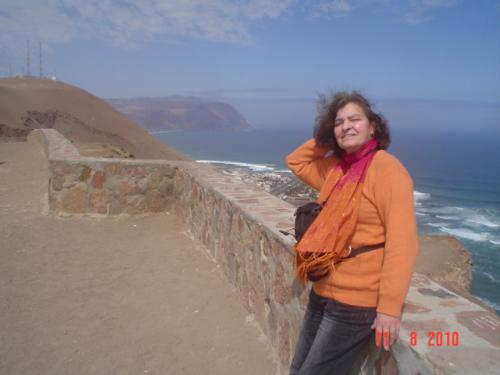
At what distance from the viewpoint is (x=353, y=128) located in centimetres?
175

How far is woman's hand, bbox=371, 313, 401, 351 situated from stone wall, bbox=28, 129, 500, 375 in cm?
4

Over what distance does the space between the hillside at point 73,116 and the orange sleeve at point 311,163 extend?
98.4 feet

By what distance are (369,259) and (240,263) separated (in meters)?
2.01

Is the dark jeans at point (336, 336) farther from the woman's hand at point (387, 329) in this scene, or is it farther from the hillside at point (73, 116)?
the hillside at point (73, 116)

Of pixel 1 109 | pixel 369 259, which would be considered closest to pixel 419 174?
pixel 1 109

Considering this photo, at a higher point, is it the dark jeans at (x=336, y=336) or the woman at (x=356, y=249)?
the woman at (x=356, y=249)

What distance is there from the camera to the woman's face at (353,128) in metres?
1.75

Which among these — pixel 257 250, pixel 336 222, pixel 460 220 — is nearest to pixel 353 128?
pixel 336 222

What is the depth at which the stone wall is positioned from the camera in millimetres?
1386
